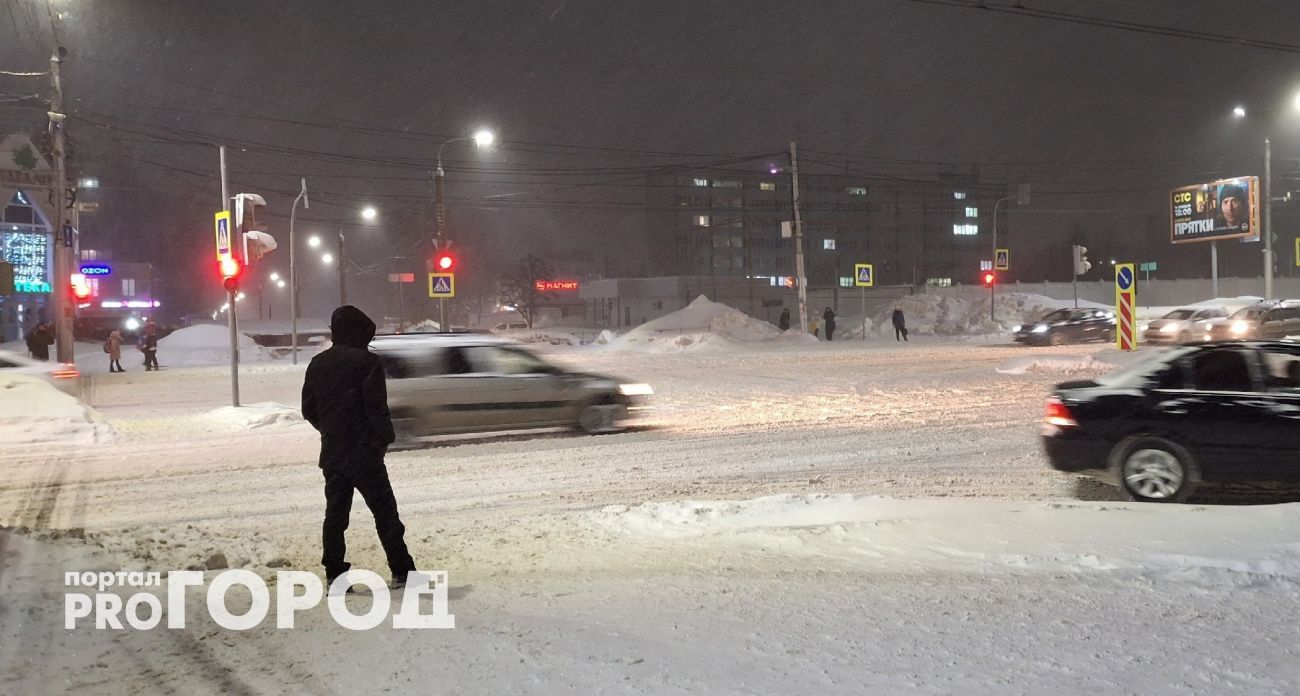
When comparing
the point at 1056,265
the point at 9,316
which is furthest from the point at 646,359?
the point at 1056,265

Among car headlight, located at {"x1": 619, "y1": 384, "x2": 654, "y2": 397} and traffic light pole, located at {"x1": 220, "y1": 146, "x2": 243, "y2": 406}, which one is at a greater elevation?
traffic light pole, located at {"x1": 220, "y1": 146, "x2": 243, "y2": 406}

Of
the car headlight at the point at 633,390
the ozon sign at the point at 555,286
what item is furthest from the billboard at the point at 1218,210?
the ozon sign at the point at 555,286

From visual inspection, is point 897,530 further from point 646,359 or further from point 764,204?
point 764,204

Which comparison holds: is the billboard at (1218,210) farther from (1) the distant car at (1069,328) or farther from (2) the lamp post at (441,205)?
(2) the lamp post at (441,205)

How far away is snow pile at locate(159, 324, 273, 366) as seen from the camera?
40.0 m

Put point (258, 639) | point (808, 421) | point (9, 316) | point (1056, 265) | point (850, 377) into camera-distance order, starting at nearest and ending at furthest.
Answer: point (258, 639) → point (808, 421) → point (850, 377) → point (9, 316) → point (1056, 265)

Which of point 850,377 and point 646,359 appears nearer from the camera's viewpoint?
point 850,377

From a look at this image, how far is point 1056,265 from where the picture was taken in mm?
117125

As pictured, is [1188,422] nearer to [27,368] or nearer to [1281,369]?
[1281,369]

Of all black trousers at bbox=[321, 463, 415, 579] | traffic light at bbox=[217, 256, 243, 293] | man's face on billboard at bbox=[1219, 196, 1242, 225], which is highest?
man's face on billboard at bbox=[1219, 196, 1242, 225]

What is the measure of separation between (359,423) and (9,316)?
71791 mm

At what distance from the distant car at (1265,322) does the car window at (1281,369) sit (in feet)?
89.1

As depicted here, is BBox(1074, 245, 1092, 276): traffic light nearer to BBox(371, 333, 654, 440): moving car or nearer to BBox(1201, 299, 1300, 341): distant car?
BBox(1201, 299, 1300, 341): distant car

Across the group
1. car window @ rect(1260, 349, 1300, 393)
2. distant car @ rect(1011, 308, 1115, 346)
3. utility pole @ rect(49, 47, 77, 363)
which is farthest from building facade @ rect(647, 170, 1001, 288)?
car window @ rect(1260, 349, 1300, 393)
